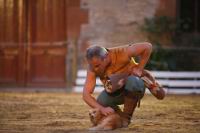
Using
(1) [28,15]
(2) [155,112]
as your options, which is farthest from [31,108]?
(1) [28,15]

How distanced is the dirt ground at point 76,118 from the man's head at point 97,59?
2.15 ft

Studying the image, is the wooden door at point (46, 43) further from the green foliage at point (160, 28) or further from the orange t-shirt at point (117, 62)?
the orange t-shirt at point (117, 62)

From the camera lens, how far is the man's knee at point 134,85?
5289 millimetres

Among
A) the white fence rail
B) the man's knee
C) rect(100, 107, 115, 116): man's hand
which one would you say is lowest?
the white fence rail

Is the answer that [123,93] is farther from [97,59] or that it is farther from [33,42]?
[33,42]

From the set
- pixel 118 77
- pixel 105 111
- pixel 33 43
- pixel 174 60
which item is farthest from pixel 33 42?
pixel 105 111

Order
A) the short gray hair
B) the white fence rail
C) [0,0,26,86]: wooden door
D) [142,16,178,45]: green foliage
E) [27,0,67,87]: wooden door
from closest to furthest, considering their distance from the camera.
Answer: the short gray hair → the white fence rail → [142,16,178,45]: green foliage → [27,0,67,87]: wooden door → [0,0,26,86]: wooden door

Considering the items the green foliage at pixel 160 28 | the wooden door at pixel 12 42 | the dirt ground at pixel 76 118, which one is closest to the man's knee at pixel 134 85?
the dirt ground at pixel 76 118

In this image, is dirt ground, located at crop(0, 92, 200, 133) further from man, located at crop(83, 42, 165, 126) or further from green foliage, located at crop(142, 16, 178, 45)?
green foliage, located at crop(142, 16, 178, 45)

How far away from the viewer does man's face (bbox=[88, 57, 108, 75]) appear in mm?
5091

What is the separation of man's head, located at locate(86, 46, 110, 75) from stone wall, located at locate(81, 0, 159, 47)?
8103mm

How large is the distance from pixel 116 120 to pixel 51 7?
8.78 metres

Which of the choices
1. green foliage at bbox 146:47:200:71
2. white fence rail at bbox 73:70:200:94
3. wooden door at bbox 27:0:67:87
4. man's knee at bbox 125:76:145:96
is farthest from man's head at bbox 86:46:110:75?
wooden door at bbox 27:0:67:87

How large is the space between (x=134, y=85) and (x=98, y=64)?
1.46ft
